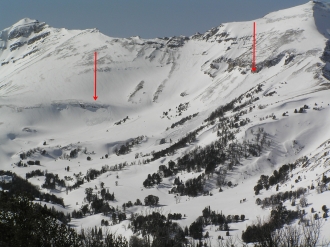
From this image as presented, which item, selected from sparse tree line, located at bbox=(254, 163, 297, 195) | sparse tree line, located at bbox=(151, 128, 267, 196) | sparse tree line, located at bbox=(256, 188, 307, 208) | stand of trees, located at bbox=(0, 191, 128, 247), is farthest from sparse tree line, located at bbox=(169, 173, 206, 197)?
stand of trees, located at bbox=(0, 191, 128, 247)

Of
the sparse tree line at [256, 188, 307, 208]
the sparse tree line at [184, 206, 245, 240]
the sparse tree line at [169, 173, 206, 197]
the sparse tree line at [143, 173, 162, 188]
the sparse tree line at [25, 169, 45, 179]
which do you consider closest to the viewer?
the sparse tree line at [184, 206, 245, 240]

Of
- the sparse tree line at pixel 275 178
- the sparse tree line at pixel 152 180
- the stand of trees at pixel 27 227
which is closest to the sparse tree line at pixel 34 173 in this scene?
the sparse tree line at pixel 152 180

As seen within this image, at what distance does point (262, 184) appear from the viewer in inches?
4779

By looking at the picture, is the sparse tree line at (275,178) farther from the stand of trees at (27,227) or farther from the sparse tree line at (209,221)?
the stand of trees at (27,227)

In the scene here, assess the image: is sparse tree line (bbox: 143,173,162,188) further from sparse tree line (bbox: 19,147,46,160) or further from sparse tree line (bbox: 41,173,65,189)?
sparse tree line (bbox: 19,147,46,160)

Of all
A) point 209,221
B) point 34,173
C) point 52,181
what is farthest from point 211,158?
point 34,173

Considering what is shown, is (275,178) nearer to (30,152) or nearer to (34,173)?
(34,173)

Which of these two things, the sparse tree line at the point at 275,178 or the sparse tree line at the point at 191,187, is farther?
the sparse tree line at the point at 191,187

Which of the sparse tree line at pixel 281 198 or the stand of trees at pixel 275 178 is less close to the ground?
the stand of trees at pixel 275 178

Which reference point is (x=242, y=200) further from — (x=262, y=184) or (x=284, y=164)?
(x=284, y=164)

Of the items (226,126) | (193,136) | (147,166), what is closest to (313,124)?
(226,126)

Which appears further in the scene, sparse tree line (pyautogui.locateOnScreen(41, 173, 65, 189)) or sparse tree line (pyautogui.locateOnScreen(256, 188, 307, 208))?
sparse tree line (pyautogui.locateOnScreen(41, 173, 65, 189))

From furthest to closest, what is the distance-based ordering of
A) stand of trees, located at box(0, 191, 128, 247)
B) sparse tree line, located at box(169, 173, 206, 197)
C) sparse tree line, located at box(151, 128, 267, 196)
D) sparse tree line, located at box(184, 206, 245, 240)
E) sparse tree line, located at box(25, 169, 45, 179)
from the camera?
1. sparse tree line, located at box(25, 169, 45, 179)
2. sparse tree line, located at box(151, 128, 267, 196)
3. sparse tree line, located at box(169, 173, 206, 197)
4. sparse tree line, located at box(184, 206, 245, 240)
5. stand of trees, located at box(0, 191, 128, 247)

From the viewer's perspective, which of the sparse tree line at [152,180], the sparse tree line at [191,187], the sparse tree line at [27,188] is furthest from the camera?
the sparse tree line at [152,180]
